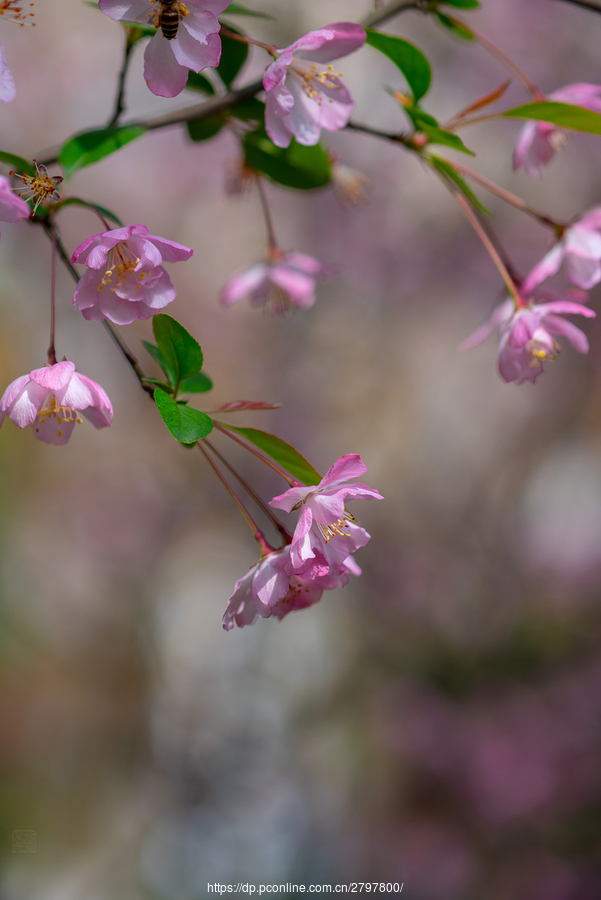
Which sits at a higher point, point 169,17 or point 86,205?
point 169,17

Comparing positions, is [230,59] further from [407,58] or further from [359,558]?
[359,558]

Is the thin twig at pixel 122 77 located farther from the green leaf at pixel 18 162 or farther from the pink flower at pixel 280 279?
the pink flower at pixel 280 279

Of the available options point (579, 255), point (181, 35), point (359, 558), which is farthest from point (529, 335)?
point (359, 558)

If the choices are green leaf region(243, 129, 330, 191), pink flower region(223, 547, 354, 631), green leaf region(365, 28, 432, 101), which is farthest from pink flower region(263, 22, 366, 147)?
pink flower region(223, 547, 354, 631)

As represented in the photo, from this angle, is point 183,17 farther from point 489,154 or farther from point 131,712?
point 131,712

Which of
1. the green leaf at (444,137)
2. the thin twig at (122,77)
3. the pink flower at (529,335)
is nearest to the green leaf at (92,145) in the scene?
the thin twig at (122,77)

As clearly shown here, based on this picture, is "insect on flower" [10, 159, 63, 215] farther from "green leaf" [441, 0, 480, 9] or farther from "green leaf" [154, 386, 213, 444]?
"green leaf" [441, 0, 480, 9]

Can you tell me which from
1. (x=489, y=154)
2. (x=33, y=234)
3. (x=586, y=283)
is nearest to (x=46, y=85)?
(x=33, y=234)
